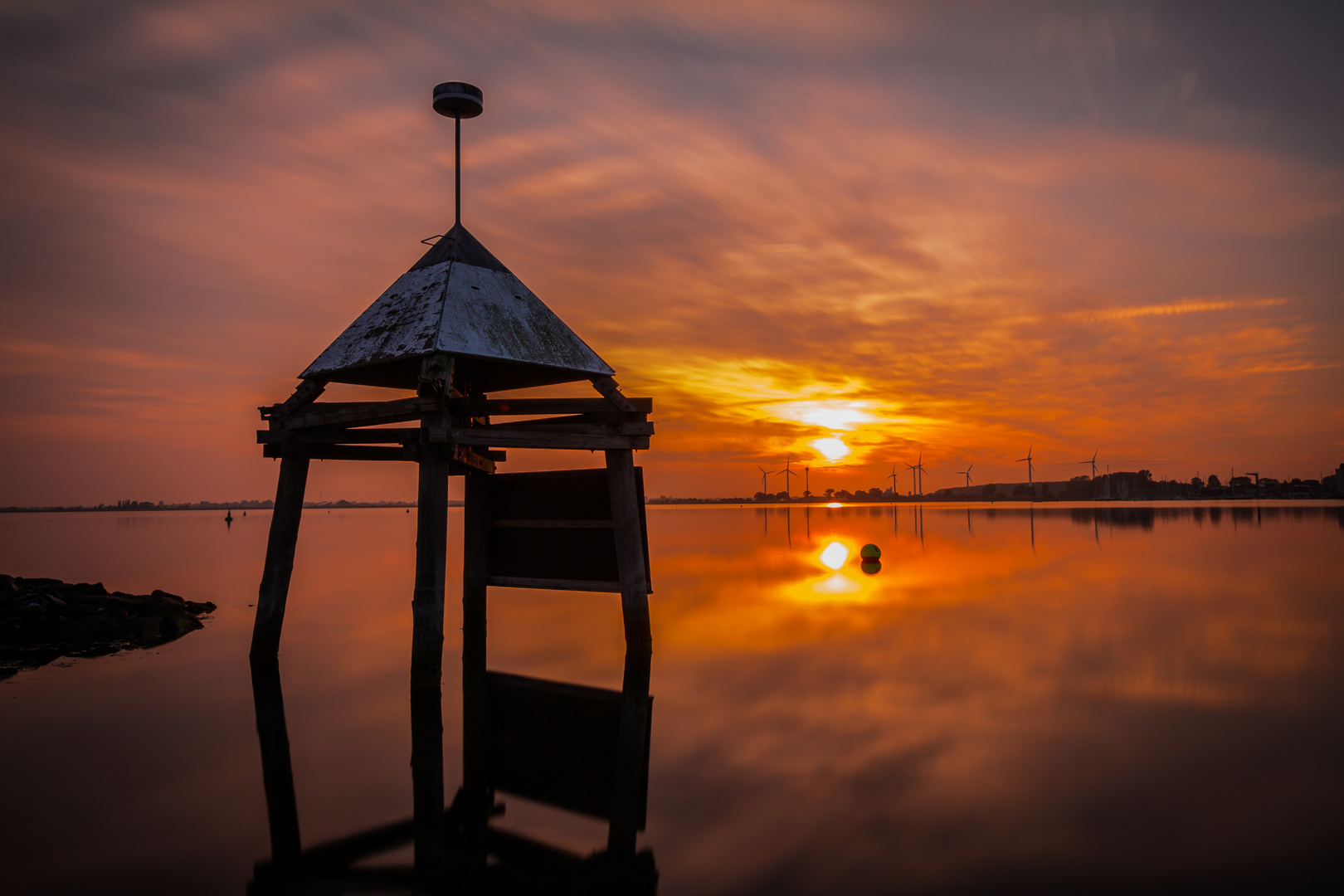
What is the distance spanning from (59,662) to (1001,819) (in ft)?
52.8

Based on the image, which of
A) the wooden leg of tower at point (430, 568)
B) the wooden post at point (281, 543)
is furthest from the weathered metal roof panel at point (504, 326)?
the wooden post at point (281, 543)

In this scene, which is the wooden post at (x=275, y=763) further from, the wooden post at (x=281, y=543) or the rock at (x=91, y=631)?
the rock at (x=91, y=631)

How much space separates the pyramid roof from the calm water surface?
533cm

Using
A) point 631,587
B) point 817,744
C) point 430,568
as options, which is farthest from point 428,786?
point 631,587

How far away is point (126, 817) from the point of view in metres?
7.48

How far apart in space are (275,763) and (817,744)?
6.67 metres

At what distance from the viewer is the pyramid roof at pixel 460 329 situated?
11578 millimetres

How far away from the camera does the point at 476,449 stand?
14.0m

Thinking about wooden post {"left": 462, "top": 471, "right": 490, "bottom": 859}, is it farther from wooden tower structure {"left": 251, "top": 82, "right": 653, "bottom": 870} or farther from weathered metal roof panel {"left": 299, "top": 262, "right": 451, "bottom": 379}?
weathered metal roof panel {"left": 299, "top": 262, "right": 451, "bottom": 379}

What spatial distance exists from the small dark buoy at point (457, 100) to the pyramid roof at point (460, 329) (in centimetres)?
193

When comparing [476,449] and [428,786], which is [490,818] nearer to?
[428,786]

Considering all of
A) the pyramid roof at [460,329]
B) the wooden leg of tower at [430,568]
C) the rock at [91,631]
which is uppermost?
the pyramid roof at [460,329]

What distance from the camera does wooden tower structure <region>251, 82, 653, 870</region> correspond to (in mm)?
11094

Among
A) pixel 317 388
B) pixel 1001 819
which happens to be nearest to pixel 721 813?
pixel 1001 819
